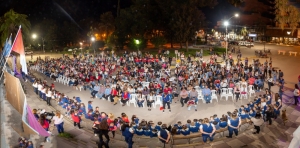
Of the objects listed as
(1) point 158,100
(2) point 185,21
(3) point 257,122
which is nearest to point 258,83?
(3) point 257,122

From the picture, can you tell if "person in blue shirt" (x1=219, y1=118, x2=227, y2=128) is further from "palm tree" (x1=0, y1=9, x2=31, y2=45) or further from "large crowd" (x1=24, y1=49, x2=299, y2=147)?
"palm tree" (x1=0, y1=9, x2=31, y2=45)

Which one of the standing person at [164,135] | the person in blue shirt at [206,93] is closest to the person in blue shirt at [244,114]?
the standing person at [164,135]

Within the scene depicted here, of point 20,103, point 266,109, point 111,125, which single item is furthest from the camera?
point 266,109

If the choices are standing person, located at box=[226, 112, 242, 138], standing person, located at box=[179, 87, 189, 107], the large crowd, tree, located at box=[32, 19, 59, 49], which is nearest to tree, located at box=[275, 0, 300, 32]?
the large crowd

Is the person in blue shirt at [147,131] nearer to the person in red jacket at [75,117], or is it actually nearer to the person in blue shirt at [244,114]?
the person in red jacket at [75,117]

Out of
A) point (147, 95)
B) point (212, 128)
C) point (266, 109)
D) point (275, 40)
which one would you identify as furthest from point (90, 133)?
point (275, 40)

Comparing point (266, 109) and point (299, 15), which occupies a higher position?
point (299, 15)

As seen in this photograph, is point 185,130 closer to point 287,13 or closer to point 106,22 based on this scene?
point 287,13

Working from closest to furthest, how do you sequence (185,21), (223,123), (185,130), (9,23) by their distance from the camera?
(185,130) < (223,123) < (9,23) < (185,21)

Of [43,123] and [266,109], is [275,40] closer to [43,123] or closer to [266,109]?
[266,109]

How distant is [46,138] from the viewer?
10.8 m

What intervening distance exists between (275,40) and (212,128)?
187 feet

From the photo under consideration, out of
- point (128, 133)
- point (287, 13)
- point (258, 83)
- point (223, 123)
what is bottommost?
point (128, 133)

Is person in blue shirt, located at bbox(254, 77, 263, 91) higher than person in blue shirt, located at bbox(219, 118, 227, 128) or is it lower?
higher
